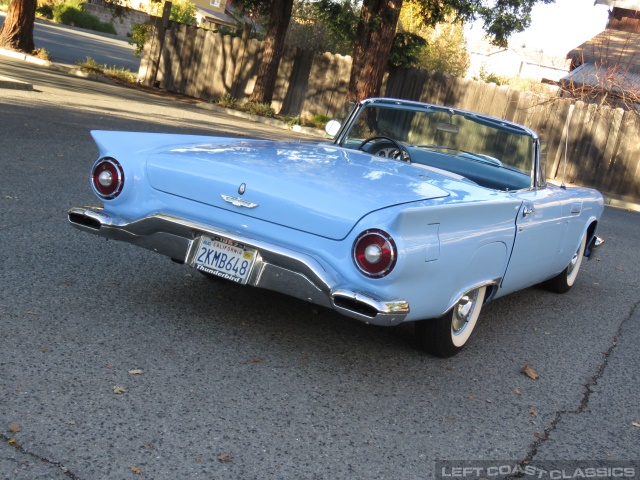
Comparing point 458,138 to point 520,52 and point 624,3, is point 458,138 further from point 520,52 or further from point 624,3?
point 520,52

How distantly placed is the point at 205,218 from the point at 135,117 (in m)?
11.2

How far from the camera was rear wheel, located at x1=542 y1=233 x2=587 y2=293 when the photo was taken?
24.6 feet

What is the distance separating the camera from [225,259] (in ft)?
14.7

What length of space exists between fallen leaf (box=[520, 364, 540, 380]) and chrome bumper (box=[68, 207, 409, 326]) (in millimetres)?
1329

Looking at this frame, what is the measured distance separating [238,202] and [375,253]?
812 mm

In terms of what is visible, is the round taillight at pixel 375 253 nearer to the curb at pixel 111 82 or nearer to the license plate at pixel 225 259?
the license plate at pixel 225 259

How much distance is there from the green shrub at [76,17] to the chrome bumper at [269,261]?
53.6 m

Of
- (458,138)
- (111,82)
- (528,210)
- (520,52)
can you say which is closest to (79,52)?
(111,82)

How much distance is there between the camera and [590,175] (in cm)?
2000

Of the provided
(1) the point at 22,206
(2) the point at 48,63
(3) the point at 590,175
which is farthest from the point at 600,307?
(2) the point at 48,63

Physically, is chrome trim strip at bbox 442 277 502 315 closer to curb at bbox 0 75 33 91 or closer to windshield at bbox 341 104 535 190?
windshield at bbox 341 104 535 190

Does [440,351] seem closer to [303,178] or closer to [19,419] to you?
[303,178]

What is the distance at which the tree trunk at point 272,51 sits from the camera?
71.8 feet

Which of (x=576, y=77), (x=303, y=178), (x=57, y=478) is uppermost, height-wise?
(x=576, y=77)
